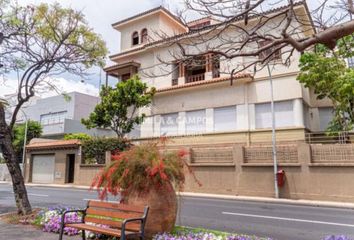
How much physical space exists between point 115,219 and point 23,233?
9.20 ft

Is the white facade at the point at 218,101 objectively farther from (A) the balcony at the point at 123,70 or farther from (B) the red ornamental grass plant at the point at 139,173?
(B) the red ornamental grass plant at the point at 139,173

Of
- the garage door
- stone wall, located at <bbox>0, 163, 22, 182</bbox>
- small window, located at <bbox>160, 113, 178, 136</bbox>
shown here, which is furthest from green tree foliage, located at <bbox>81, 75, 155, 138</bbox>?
stone wall, located at <bbox>0, 163, 22, 182</bbox>

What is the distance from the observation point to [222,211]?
1233cm

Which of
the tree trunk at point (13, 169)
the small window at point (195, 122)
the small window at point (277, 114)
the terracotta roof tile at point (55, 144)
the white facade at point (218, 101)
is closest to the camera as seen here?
the tree trunk at point (13, 169)

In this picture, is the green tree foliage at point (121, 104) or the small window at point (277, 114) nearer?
the small window at point (277, 114)

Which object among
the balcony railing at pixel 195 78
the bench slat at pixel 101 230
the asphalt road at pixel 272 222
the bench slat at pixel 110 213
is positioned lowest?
the asphalt road at pixel 272 222

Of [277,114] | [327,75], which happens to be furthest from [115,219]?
[277,114]

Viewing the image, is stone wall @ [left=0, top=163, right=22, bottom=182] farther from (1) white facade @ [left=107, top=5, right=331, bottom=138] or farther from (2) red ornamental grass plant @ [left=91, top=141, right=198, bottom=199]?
(2) red ornamental grass plant @ [left=91, top=141, right=198, bottom=199]

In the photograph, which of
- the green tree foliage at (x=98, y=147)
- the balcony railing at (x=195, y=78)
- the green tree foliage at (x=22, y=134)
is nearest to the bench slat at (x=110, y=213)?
the balcony railing at (x=195, y=78)

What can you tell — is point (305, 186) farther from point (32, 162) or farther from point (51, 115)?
point (51, 115)

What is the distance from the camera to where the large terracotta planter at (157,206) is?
6.27 meters

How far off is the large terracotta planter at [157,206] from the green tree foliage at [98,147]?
20906 millimetres

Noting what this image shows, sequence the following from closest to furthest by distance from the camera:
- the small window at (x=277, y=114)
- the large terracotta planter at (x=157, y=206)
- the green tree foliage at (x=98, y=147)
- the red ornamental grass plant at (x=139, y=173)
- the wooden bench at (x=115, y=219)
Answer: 1. the wooden bench at (x=115, y=219)
2. the large terracotta planter at (x=157, y=206)
3. the red ornamental grass plant at (x=139, y=173)
4. the small window at (x=277, y=114)
5. the green tree foliage at (x=98, y=147)

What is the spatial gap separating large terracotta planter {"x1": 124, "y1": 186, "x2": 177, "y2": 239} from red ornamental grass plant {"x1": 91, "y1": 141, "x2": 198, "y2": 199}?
10 centimetres
